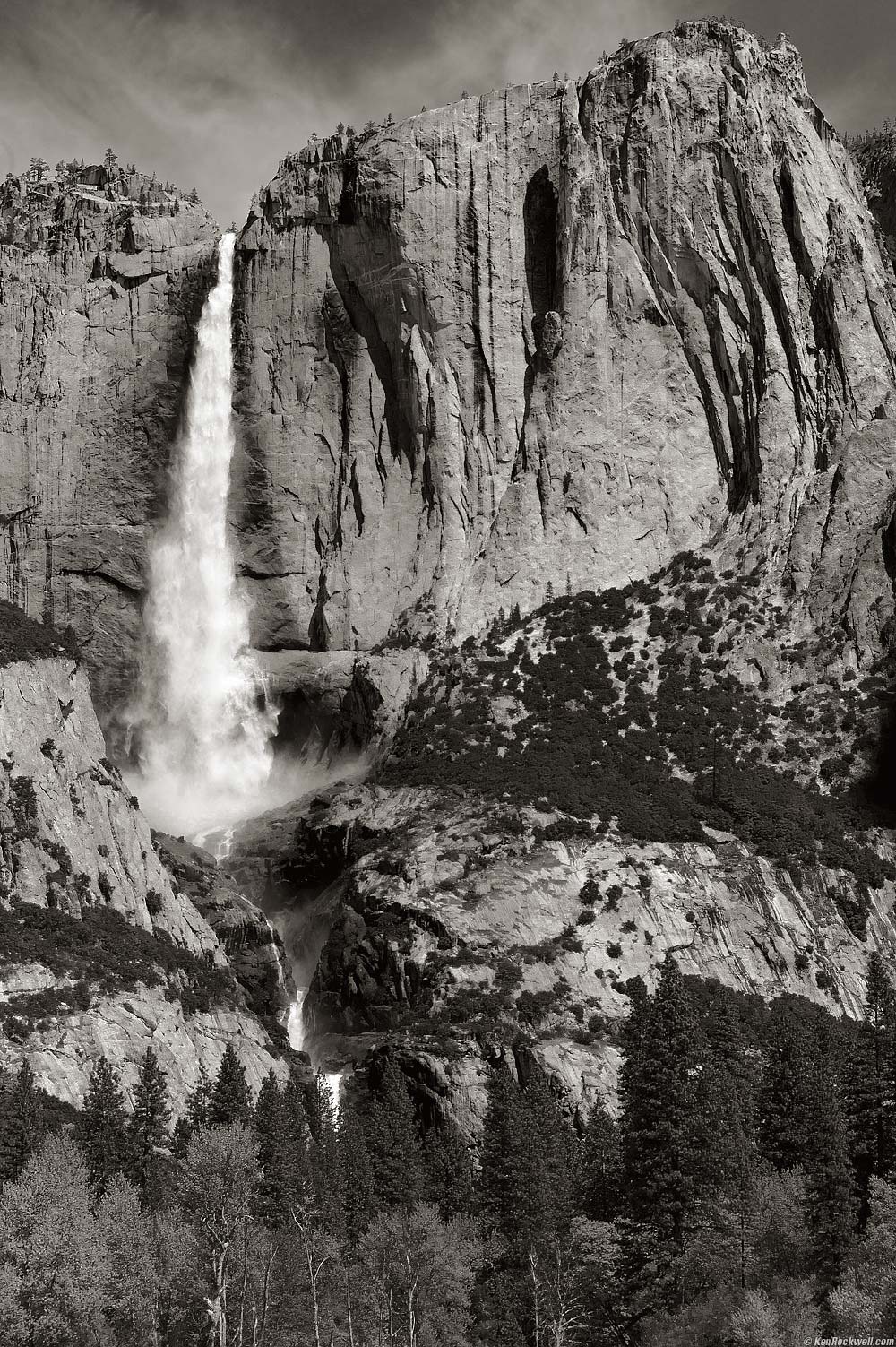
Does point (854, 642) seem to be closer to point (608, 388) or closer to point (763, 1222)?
point (608, 388)

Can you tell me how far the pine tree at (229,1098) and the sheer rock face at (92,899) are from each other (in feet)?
9.69

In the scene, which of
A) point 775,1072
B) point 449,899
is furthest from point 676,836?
point 775,1072

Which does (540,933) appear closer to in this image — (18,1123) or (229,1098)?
(229,1098)

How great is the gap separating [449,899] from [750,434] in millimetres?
47347

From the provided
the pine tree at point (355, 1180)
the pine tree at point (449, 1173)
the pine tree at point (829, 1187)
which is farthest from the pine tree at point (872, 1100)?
the pine tree at point (355, 1180)

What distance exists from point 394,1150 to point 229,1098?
27.6 ft

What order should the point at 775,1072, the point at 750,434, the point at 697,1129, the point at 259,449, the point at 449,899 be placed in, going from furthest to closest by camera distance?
the point at 259,449 < the point at 750,434 < the point at 449,899 < the point at 775,1072 < the point at 697,1129

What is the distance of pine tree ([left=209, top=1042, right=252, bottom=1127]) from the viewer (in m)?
83.9

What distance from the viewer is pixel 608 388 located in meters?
137

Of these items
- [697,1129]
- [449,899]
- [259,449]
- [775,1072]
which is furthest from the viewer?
[259,449]

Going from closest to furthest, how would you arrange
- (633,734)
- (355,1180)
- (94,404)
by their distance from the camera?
(355,1180) < (633,734) < (94,404)

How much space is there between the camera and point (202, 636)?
143 meters

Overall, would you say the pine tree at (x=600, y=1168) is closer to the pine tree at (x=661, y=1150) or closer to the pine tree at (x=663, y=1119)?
the pine tree at (x=661, y=1150)

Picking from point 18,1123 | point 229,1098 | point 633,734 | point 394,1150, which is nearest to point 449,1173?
point 394,1150
